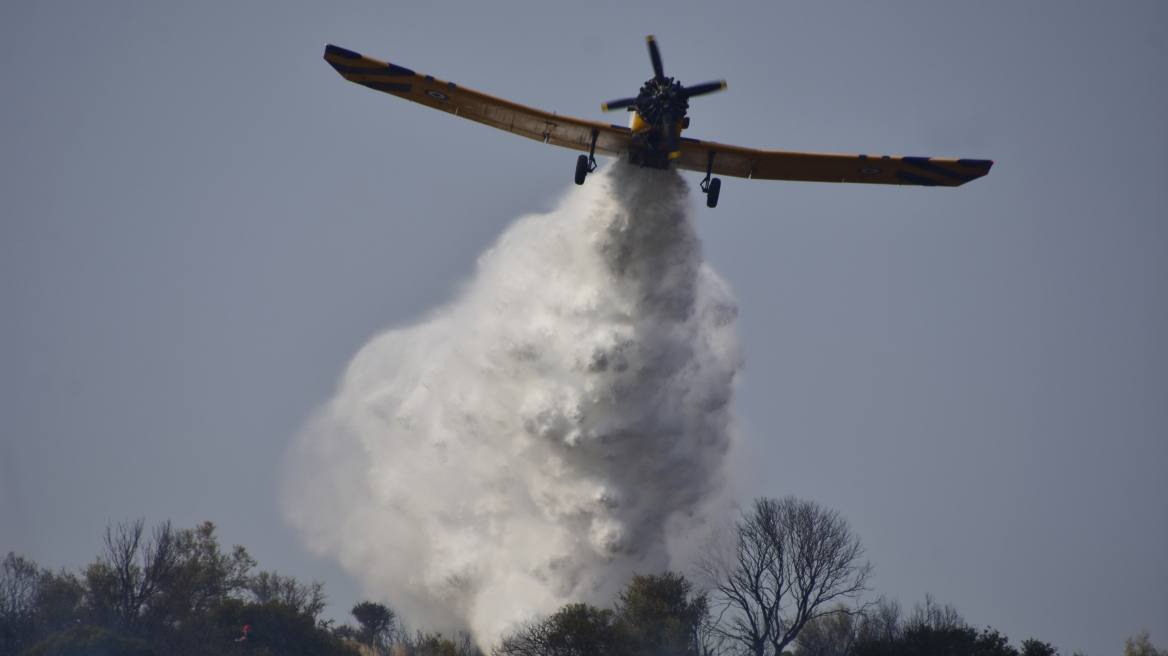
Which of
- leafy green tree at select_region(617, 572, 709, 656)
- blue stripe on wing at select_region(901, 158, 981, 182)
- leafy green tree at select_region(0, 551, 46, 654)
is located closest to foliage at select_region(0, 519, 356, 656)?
leafy green tree at select_region(0, 551, 46, 654)

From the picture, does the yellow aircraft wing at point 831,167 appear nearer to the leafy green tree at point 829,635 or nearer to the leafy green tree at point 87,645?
the leafy green tree at point 829,635

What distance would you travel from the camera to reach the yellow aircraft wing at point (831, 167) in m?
30.2

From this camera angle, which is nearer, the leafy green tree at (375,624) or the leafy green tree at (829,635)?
the leafy green tree at (829,635)

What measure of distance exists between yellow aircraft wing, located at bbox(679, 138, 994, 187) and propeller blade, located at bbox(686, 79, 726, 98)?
3.19 meters

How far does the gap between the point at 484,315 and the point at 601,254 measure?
6403mm

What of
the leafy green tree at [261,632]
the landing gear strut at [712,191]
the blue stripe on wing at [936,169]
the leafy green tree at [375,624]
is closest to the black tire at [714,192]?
the landing gear strut at [712,191]

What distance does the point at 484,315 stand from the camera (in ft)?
117

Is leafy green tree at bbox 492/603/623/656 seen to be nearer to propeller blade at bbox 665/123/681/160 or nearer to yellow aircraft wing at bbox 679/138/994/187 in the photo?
propeller blade at bbox 665/123/681/160

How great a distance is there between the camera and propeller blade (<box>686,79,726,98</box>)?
26.2 meters

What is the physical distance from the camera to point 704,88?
26.3 m

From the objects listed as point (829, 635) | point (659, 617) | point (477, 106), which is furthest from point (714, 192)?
point (829, 635)

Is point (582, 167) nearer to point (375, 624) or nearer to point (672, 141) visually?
point (672, 141)

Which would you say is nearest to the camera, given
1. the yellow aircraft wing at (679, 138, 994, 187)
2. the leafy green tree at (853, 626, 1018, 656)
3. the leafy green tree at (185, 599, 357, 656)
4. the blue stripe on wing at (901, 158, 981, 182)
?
the leafy green tree at (853, 626, 1018, 656)

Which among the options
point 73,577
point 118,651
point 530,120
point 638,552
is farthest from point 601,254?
point 73,577
